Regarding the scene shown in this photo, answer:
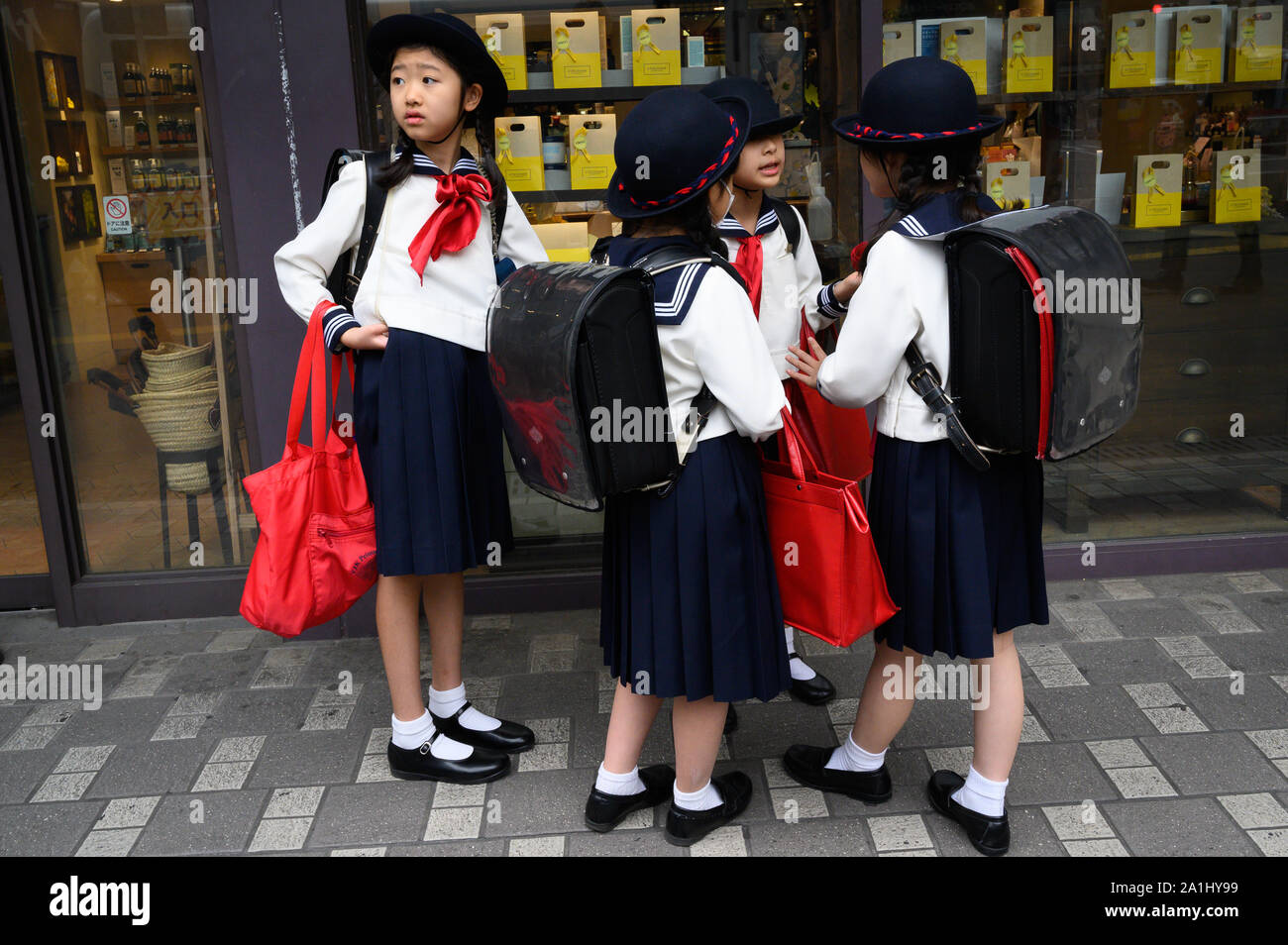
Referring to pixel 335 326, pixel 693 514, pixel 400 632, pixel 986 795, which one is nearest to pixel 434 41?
pixel 335 326

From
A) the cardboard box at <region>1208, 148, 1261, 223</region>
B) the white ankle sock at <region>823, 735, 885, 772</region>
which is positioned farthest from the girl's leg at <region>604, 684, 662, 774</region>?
the cardboard box at <region>1208, 148, 1261, 223</region>

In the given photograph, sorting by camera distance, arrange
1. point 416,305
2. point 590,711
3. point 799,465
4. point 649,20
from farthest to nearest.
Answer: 1. point 649,20
2. point 590,711
3. point 416,305
4. point 799,465

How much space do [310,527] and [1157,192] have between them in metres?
3.40

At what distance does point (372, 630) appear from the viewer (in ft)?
13.3

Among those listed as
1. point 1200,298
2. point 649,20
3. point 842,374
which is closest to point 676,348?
point 842,374

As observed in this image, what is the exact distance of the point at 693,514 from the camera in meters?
2.46

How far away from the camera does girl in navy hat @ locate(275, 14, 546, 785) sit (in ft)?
9.00

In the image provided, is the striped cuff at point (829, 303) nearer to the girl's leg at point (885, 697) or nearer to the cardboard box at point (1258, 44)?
the girl's leg at point (885, 697)

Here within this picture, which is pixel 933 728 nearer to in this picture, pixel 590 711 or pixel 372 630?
pixel 590 711

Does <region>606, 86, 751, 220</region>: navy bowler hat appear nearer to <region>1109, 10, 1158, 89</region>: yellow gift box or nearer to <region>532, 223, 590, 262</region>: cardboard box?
<region>532, 223, 590, 262</region>: cardboard box

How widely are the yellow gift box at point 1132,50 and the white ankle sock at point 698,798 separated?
308 centimetres

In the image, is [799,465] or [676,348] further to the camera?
[799,465]

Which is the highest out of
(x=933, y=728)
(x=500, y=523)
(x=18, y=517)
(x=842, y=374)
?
(x=842, y=374)

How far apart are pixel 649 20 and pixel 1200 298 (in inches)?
94.7
